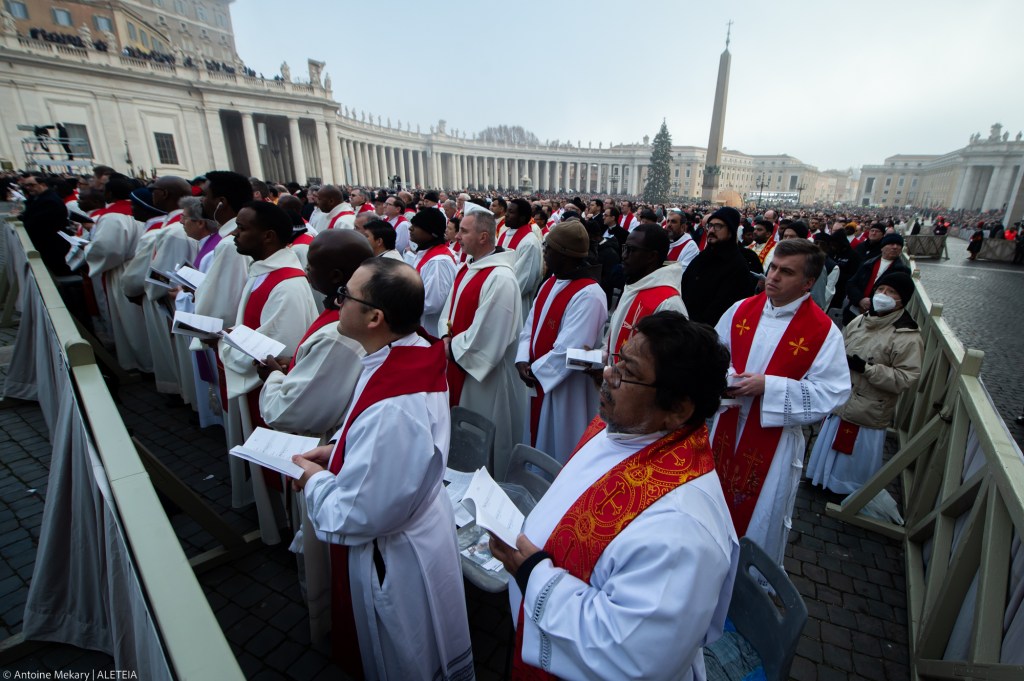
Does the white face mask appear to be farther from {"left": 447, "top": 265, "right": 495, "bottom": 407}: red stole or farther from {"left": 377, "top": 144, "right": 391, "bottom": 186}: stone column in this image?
{"left": 377, "top": 144, "right": 391, "bottom": 186}: stone column

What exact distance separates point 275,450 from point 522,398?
3.03 meters

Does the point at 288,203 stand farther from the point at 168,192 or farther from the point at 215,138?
the point at 215,138

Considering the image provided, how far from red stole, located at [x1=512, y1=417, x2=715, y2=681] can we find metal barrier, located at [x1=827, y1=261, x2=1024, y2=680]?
66.4 inches

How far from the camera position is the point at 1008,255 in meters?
21.5

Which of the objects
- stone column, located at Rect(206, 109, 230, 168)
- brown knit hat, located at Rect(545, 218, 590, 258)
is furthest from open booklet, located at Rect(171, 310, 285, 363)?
stone column, located at Rect(206, 109, 230, 168)

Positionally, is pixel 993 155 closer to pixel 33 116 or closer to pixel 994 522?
pixel 994 522

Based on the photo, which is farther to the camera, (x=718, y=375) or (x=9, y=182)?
(x=9, y=182)

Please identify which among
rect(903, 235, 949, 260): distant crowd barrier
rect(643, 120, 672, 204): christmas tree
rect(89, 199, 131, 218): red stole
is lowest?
rect(903, 235, 949, 260): distant crowd barrier

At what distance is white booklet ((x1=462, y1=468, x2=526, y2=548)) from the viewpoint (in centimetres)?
161

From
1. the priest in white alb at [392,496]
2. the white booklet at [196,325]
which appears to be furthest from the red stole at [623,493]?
the white booklet at [196,325]

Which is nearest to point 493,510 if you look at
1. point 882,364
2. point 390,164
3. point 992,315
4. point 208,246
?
point 882,364

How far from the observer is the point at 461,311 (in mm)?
4285

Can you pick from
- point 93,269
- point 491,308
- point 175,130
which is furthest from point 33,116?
point 491,308

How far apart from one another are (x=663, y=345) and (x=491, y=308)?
8.71 ft
